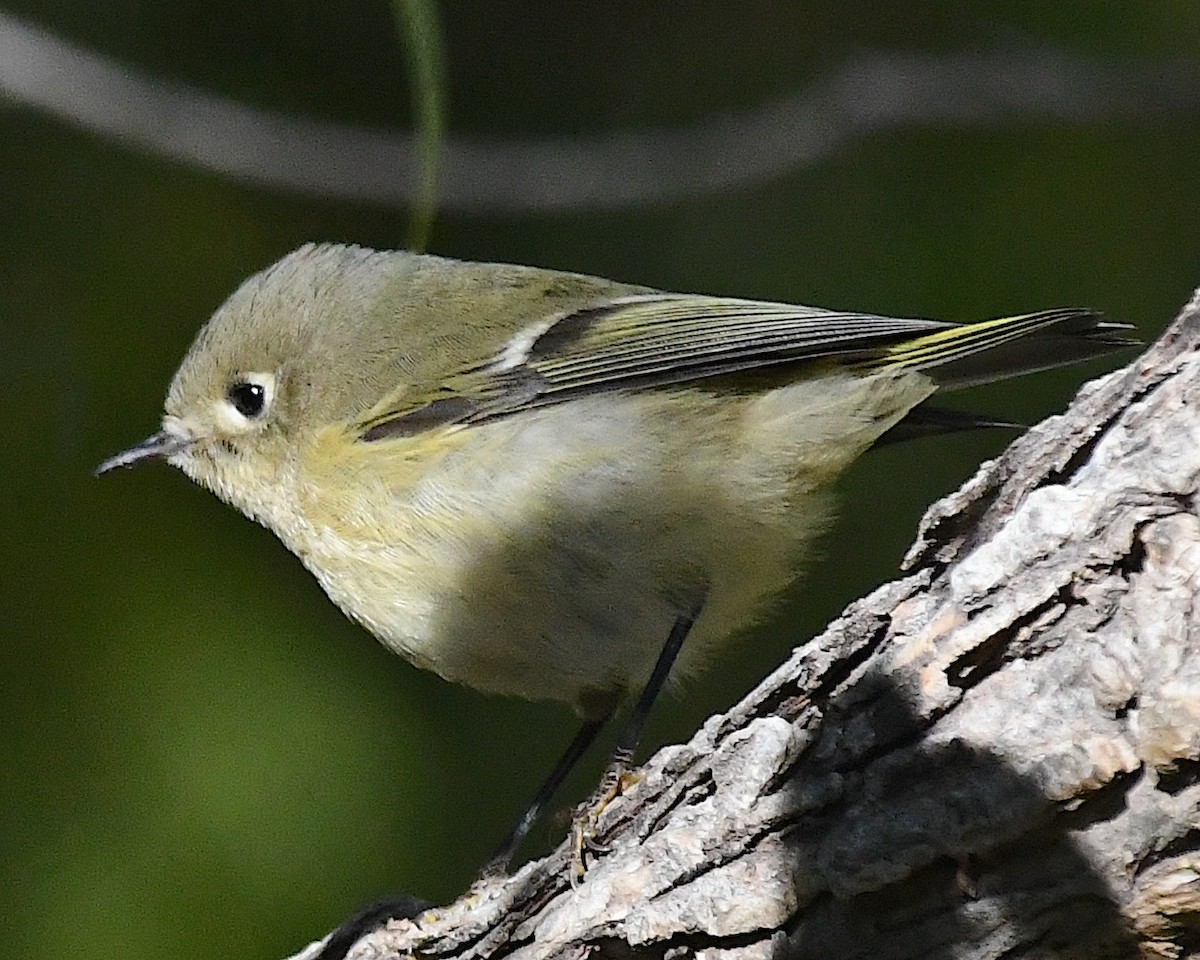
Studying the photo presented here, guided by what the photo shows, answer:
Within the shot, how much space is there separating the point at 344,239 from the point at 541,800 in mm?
1801

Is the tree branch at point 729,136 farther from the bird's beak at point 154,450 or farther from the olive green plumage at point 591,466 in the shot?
the olive green plumage at point 591,466

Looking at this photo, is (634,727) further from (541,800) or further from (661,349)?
(661,349)

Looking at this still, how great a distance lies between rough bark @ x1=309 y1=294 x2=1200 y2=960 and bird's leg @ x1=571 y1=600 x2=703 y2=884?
10.8 inches

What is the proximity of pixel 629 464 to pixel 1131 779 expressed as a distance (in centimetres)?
95

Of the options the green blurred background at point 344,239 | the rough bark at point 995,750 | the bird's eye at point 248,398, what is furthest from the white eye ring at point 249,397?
the rough bark at point 995,750

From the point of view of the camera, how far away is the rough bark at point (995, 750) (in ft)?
4.12

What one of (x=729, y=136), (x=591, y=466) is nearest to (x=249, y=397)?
(x=591, y=466)

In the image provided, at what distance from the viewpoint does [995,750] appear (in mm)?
1311

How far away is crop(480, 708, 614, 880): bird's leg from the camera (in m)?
2.18

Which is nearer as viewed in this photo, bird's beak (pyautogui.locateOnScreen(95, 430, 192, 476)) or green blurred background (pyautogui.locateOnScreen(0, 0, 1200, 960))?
bird's beak (pyautogui.locateOnScreen(95, 430, 192, 476))

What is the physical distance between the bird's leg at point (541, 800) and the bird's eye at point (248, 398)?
727 millimetres

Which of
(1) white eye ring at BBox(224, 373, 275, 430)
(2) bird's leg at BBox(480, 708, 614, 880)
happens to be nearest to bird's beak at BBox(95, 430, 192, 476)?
(1) white eye ring at BBox(224, 373, 275, 430)

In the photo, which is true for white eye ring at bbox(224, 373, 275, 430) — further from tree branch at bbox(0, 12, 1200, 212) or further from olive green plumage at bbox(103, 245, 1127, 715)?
tree branch at bbox(0, 12, 1200, 212)

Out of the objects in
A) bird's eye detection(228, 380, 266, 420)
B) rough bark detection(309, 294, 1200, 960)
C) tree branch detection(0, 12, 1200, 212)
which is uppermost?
tree branch detection(0, 12, 1200, 212)
